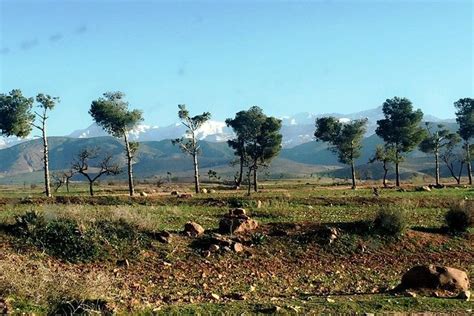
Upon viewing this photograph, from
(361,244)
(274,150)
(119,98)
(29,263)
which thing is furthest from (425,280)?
(274,150)

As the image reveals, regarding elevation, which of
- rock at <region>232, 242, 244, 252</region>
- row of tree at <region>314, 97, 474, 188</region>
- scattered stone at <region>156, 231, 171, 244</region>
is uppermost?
row of tree at <region>314, 97, 474, 188</region>

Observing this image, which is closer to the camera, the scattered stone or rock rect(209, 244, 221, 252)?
rock rect(209, 244, 221, 252)

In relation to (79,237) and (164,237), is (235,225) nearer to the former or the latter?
(164,237)

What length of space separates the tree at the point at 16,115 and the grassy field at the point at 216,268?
41472 mm

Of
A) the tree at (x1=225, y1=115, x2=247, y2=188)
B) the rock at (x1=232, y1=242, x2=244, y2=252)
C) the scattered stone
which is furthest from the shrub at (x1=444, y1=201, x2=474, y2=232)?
the tree at (x1=225, y1=115, x2=247, y2=188)

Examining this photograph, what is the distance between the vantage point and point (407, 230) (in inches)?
993

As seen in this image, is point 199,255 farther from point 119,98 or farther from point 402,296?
point 119,98

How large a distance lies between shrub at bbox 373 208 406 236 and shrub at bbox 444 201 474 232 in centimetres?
328

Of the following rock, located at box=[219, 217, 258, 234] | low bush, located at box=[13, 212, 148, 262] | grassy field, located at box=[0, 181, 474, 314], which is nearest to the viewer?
grassy field, located at box=[0, 181, 474, 314]

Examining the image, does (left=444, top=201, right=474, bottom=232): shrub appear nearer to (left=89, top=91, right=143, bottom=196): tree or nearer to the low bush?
the low bush

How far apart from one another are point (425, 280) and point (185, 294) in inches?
291

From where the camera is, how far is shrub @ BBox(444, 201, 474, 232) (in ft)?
86.0

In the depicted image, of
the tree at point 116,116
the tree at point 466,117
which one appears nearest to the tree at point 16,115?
the tree at point 116,116

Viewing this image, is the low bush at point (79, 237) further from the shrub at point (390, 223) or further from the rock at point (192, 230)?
the shrub at point (390, 223)
